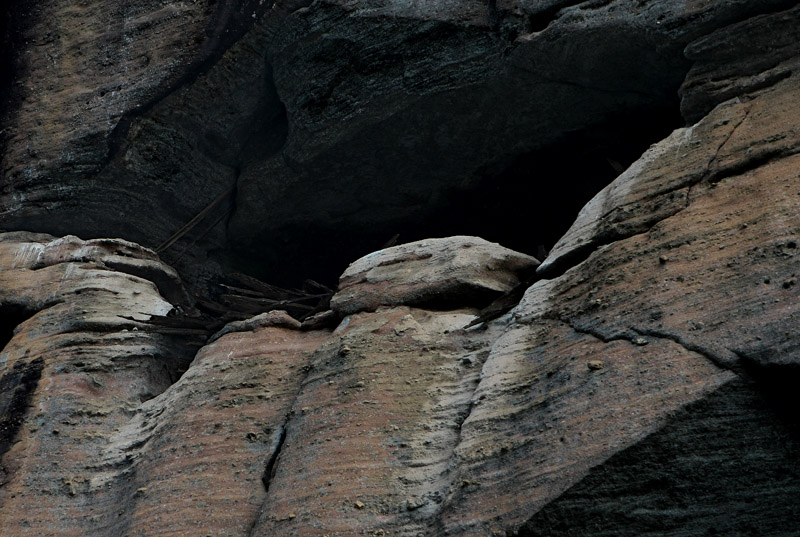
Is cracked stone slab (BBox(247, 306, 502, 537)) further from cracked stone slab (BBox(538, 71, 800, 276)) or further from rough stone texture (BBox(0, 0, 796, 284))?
rough stone texture (BBox(0, 0, 796, 284))

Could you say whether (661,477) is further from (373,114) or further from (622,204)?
(373,114)

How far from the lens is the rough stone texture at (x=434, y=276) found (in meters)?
4.47

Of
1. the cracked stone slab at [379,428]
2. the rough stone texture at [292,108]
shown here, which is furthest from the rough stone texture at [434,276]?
the rough stone texture at [292,108]

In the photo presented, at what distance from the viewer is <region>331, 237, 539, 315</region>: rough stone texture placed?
447 centimetres

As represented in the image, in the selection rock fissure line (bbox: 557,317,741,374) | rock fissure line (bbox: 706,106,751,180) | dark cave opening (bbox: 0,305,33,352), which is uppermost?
dark cave opening (bbox: 0,305,33,352)

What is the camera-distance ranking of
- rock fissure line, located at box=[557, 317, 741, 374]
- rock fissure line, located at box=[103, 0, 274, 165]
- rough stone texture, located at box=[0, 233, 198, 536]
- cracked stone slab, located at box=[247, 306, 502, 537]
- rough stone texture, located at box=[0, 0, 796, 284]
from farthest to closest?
rock fissure line, located at box=[103, 0, 274, 165], rough stone texture, located at box=[0, 0, 796, 284], rough stone texture, located at box=[0, 233, 198, 536], cracked stone slab, located at box=[247, 306, 502, 537], rock fissure line, located at box=[557, 317, 741, 374]

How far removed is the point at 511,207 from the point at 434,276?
2.00m

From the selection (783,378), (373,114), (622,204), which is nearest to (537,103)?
(373,114)

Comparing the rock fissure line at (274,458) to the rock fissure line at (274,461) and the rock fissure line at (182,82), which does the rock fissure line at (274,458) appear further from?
the rock fissure line at (182,82)

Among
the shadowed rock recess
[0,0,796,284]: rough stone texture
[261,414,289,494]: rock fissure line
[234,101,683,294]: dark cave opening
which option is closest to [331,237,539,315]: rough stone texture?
the shadowed rock recess

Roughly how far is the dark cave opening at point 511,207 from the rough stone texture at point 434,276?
1.05m

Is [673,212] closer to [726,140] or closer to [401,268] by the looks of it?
[726,140]

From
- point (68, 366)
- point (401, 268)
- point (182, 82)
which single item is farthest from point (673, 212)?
point (182, 82)

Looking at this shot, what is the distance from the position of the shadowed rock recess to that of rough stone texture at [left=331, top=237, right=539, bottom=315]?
0.02m
